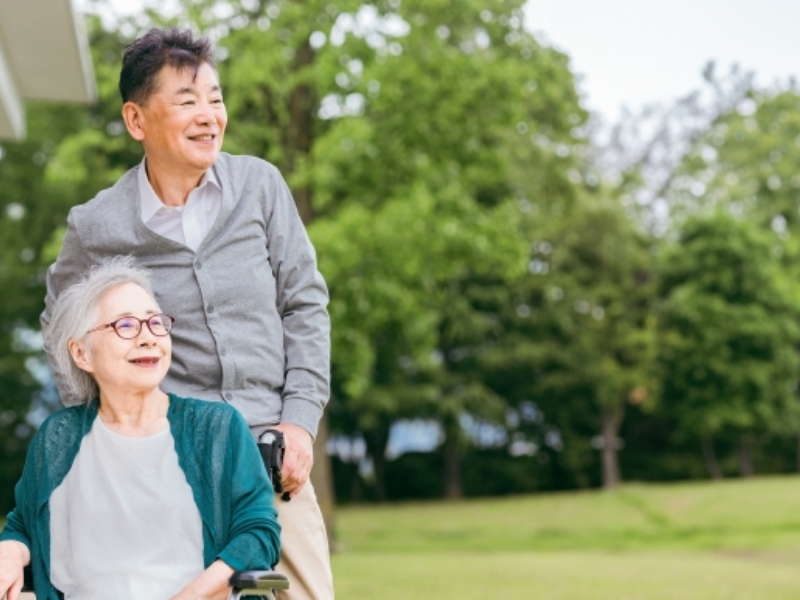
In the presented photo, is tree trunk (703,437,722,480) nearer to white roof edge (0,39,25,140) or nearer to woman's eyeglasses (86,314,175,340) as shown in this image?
white roof edge (0,39,25,140)

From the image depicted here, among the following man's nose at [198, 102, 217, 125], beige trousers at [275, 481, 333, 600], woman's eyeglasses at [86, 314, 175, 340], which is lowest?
beige trousers at [275, 481, 333, 600]

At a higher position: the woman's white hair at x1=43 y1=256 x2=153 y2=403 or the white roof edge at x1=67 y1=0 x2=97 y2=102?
the white roof edge at x1=67 y1=0 x2=97 y2=102

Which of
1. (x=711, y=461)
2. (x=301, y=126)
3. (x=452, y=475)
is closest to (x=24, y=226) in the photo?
(x=301, y=126)

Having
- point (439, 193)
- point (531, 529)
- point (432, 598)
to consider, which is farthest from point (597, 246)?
point (432, 598)

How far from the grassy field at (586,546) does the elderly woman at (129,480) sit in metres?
6.85

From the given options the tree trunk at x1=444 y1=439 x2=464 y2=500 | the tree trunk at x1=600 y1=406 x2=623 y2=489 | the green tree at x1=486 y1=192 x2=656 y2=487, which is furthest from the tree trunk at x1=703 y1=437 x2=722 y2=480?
the tree trunk at x1=444 y1=439 x2=464 y2=500

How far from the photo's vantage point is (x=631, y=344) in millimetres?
28328

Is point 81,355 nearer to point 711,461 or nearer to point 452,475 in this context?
point 452,475

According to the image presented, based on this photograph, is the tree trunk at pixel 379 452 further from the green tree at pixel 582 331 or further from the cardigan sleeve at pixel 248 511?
the cardigan sleeve at pixel 248 511

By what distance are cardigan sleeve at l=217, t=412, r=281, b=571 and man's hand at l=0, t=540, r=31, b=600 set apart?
1.25 ft

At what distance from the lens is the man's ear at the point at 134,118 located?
271 cm

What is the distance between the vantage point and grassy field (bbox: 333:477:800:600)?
9.95 metres

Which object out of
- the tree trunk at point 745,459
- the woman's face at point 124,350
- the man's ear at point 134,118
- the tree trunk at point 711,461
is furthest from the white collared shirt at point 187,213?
the tree trunk at point 745,459

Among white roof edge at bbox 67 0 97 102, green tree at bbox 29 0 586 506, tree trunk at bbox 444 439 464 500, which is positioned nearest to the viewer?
white roof edge at bbox 67 0 97 102
